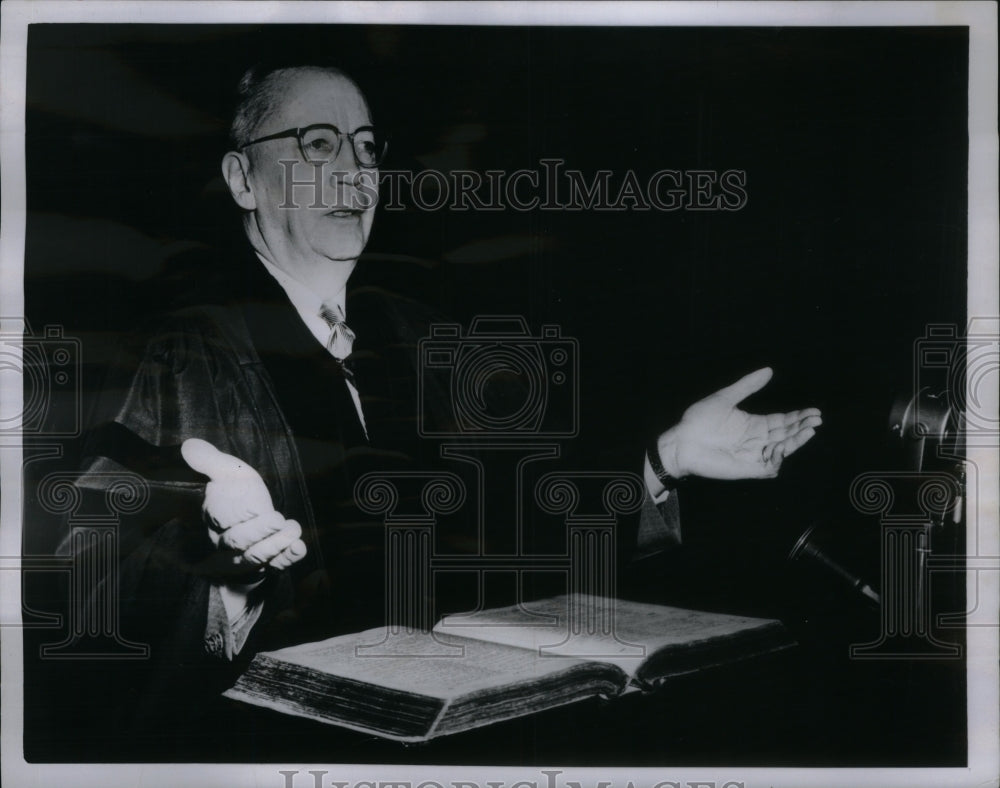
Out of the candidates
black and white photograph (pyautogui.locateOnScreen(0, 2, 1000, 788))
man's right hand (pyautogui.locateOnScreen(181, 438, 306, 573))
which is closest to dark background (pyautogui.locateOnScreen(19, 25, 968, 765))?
black and white photograph (pyautogui.locateOnScreen(0, 2, 1000, 788))

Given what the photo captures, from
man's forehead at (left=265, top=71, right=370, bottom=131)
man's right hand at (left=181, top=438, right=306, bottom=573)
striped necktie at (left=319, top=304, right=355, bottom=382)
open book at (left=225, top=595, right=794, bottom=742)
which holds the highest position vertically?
man's forehead at (left=265, top=71, right=370, bottom=131)

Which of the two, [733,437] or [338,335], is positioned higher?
[338,335]

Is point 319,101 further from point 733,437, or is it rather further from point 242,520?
point 733,437

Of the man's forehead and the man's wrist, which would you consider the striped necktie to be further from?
the man's wrist

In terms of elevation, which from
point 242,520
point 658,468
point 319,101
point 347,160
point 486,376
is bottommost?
point 242,520

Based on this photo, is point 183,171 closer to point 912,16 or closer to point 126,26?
point 126,26

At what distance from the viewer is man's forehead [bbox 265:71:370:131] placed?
5.96 ft

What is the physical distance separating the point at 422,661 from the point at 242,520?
44 cm

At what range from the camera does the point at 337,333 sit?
1.84 metres

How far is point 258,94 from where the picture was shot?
1.82 metres

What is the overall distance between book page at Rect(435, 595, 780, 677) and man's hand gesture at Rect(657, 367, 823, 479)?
0.28 meters

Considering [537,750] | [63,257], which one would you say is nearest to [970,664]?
[537,750]

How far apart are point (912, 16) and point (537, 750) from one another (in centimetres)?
159

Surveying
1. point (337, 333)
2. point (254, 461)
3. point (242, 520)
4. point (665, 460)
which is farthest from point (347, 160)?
point (665, 460)
